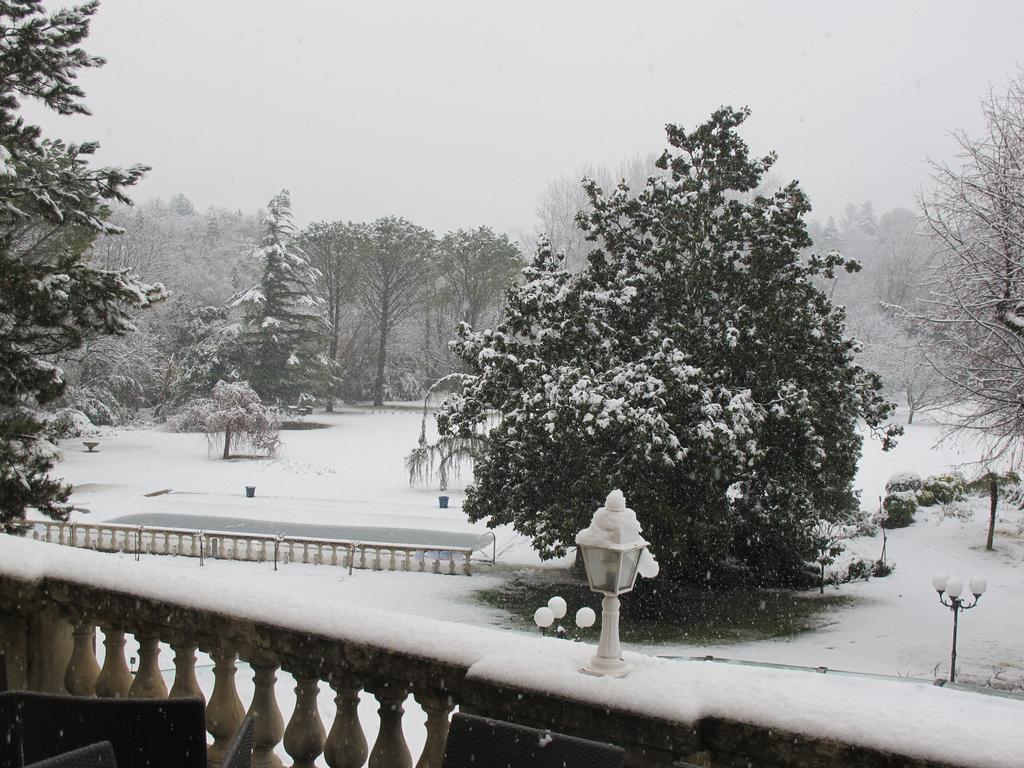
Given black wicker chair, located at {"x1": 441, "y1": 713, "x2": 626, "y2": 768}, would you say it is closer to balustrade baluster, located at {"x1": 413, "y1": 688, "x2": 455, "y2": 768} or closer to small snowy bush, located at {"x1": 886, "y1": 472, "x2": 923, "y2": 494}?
balustrade baluster, located at {"x1": 413, "y1": 688, "x2": 455, "y2": 768}

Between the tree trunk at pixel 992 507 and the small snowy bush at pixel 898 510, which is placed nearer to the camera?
the tree trunk at pixel 992 507

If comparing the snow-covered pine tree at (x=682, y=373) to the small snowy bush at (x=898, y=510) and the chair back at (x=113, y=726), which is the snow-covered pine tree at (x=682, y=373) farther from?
A: the chair back at (x=113, y=726)

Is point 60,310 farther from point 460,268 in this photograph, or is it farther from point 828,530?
point 460,268

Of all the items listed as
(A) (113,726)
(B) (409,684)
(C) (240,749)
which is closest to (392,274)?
(B) (409,684)

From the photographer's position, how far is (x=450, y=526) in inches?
1155

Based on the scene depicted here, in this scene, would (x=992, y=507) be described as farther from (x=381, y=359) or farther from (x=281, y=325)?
(x=381, y=359)

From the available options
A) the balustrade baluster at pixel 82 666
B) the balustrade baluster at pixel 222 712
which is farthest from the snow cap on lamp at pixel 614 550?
the balustrade baluster at pixel 82 666

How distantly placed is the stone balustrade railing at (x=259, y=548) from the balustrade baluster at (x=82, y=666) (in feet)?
66.1

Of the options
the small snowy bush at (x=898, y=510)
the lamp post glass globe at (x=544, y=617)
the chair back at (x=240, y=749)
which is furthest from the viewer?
the small snowy bush at (x=898, y=510)

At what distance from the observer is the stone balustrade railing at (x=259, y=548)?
79.1 feet

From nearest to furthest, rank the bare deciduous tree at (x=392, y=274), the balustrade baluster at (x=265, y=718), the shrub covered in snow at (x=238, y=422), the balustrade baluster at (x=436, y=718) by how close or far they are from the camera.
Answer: the balustrade baluster at (x=436, y=718), the balustrade baluster at (x=265, y=718), the shrub covered in snow at (x=238, y=422), the bare deciduous tree at (x=392, y=274)

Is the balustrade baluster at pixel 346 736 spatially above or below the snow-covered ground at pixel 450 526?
above

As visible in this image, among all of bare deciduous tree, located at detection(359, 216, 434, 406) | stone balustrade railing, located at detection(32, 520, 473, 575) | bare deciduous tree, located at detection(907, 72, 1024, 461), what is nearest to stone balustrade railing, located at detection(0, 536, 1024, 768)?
bare deciduous tree, located at detection(907, 72, 1024, 461)

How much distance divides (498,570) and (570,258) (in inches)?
1134
